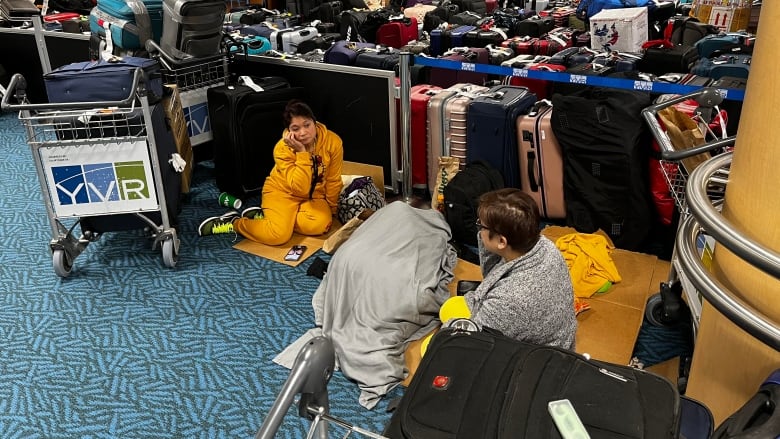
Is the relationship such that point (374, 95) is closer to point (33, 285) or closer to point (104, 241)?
point (104, 241)

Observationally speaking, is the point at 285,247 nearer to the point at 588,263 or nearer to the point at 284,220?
the point at 284,220

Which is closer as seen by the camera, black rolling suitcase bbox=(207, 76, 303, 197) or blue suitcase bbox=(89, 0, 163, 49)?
black rolling suitcase bbox=(207, 76, 303, 197)

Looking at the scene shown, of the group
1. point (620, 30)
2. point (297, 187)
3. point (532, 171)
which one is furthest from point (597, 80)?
point (620, 30)

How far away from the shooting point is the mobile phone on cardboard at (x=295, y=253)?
3.59 m

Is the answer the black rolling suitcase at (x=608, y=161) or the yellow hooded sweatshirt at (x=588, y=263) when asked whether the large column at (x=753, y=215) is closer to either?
the yellow hooded sweatshirt at (x=588, y=263)

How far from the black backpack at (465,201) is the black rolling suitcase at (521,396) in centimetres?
240

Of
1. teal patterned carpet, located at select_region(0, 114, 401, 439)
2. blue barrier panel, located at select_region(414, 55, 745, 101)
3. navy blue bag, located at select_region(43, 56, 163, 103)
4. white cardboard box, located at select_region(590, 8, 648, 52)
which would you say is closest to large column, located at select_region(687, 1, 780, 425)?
teal patterned carpet, located at select_region(0, 114, 401, 439)

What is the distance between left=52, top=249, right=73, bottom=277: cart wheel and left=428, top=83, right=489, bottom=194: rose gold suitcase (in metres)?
2.25

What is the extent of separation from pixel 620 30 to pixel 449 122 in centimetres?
263

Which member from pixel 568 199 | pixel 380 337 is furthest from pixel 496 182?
pixel 380 337

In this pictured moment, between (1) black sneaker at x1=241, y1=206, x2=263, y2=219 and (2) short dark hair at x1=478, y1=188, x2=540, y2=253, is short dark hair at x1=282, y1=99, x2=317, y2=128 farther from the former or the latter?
(2) short dark hair at x1=478, y1=188, x2=540, y2=253

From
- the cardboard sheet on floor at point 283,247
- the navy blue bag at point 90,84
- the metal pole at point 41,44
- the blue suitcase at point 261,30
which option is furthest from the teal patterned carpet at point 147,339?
the blue suitcase at point 261,30

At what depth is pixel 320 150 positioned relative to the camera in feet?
12.5

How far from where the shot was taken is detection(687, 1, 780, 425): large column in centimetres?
81
